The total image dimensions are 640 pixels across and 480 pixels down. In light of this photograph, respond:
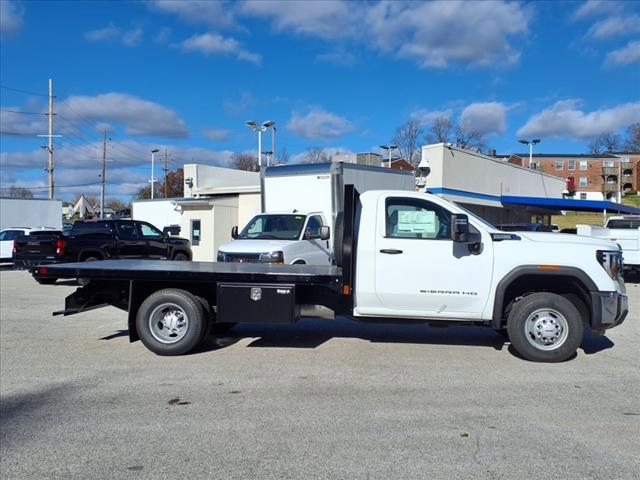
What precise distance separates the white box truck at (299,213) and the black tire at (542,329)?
491 centimetres

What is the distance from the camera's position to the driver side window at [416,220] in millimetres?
7355

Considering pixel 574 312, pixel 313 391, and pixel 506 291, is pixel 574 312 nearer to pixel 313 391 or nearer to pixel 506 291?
pixel 506 291

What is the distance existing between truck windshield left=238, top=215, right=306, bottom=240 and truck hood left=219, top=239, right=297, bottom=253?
573 mm

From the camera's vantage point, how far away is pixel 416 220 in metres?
7.48

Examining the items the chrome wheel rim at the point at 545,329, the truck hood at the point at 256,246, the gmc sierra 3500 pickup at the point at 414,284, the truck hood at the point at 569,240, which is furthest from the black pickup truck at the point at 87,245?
the chrome wheel rim at the point at 545,329

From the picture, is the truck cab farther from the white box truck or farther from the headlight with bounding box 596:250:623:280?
the headlight with bounding box 596:250:623:280

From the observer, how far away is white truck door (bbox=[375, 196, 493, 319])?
7207 millimetres

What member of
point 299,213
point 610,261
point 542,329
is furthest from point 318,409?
point 299,213

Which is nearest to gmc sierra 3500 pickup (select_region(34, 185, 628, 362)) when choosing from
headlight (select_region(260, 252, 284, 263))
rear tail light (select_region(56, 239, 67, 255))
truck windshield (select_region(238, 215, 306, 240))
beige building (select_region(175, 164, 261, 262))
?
headlight (select_region(260, 252, 284, 263))

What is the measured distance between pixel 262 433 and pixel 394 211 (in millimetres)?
3659

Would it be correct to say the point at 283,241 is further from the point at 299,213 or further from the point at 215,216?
the point at 215,216

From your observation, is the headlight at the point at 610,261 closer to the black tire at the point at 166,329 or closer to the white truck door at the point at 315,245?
the black tire at the point at 166,329

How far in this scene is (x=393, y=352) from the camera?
7766 millimetres

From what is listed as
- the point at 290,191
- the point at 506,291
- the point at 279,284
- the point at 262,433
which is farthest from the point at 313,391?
the point at 290,191
